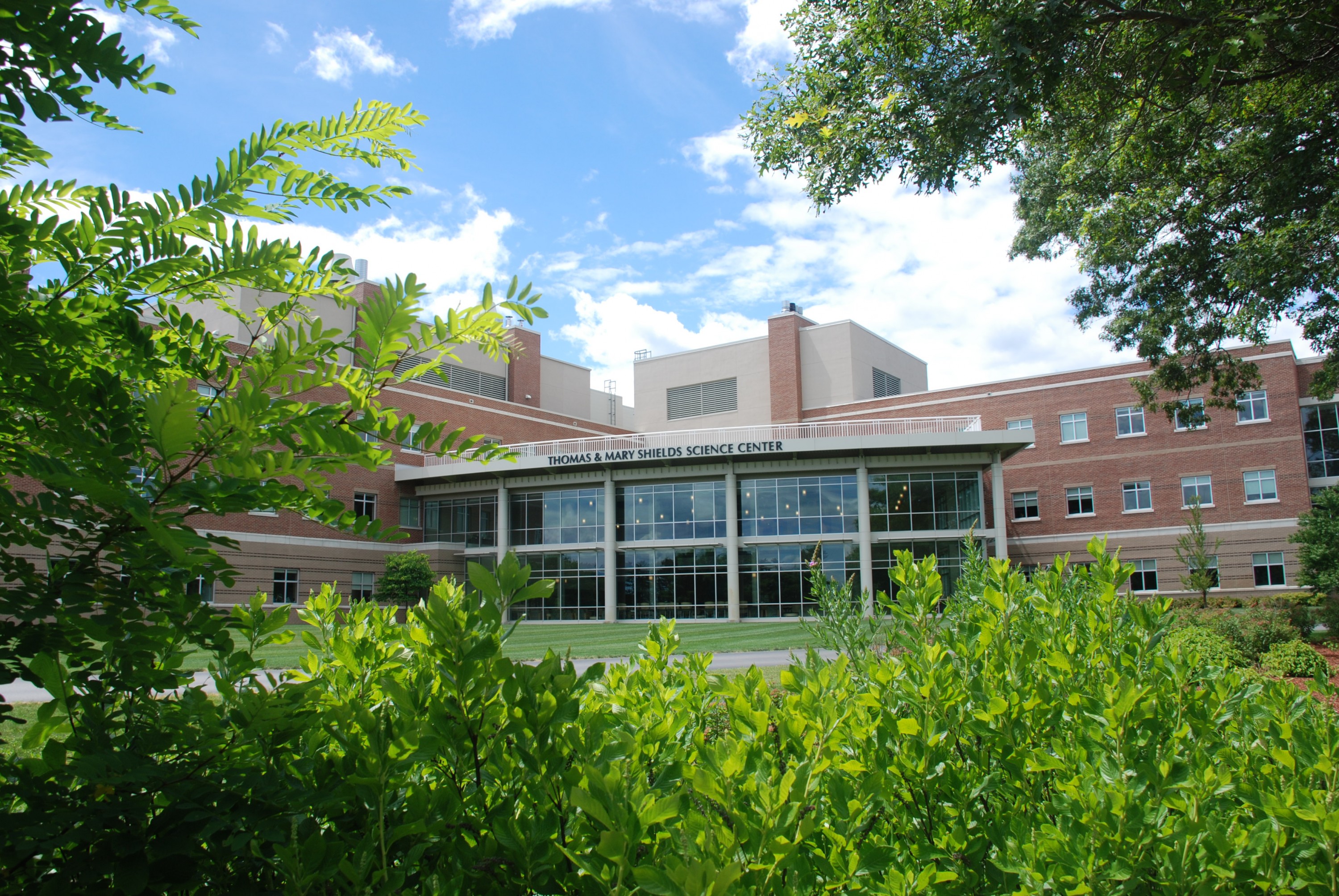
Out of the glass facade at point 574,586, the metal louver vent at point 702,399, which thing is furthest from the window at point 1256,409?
the glass facade at point 574,586

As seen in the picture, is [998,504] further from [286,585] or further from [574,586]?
[286,585]

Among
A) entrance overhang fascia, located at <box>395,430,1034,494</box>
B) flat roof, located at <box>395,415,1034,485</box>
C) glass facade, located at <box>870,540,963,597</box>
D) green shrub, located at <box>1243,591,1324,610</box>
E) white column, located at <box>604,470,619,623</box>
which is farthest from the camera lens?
white column, located at <box>604,470,619,623</box>

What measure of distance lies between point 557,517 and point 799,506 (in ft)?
37.0

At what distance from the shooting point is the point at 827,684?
1.94m

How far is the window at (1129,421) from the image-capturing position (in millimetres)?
38938

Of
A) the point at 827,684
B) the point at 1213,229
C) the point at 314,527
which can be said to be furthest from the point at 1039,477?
the point at 827,684

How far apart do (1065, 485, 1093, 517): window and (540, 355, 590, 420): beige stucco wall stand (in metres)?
29.0

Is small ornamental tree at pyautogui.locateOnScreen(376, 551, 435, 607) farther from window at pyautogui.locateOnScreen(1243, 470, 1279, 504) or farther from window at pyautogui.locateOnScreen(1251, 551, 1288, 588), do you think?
window at pyautogui.locateOnScreen(1243, 470, 1279, 504)

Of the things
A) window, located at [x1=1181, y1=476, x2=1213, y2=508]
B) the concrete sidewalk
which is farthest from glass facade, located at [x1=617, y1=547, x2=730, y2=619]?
window, located at [x1=1181, y1=476, x2=1213, y2=508]

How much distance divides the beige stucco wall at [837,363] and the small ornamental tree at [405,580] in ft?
80.9

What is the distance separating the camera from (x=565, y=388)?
55.3 metres


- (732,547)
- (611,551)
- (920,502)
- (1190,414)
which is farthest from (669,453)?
(1190,414)

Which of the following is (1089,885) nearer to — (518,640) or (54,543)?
(54,543)

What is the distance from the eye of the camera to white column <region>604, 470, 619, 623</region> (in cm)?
3594
